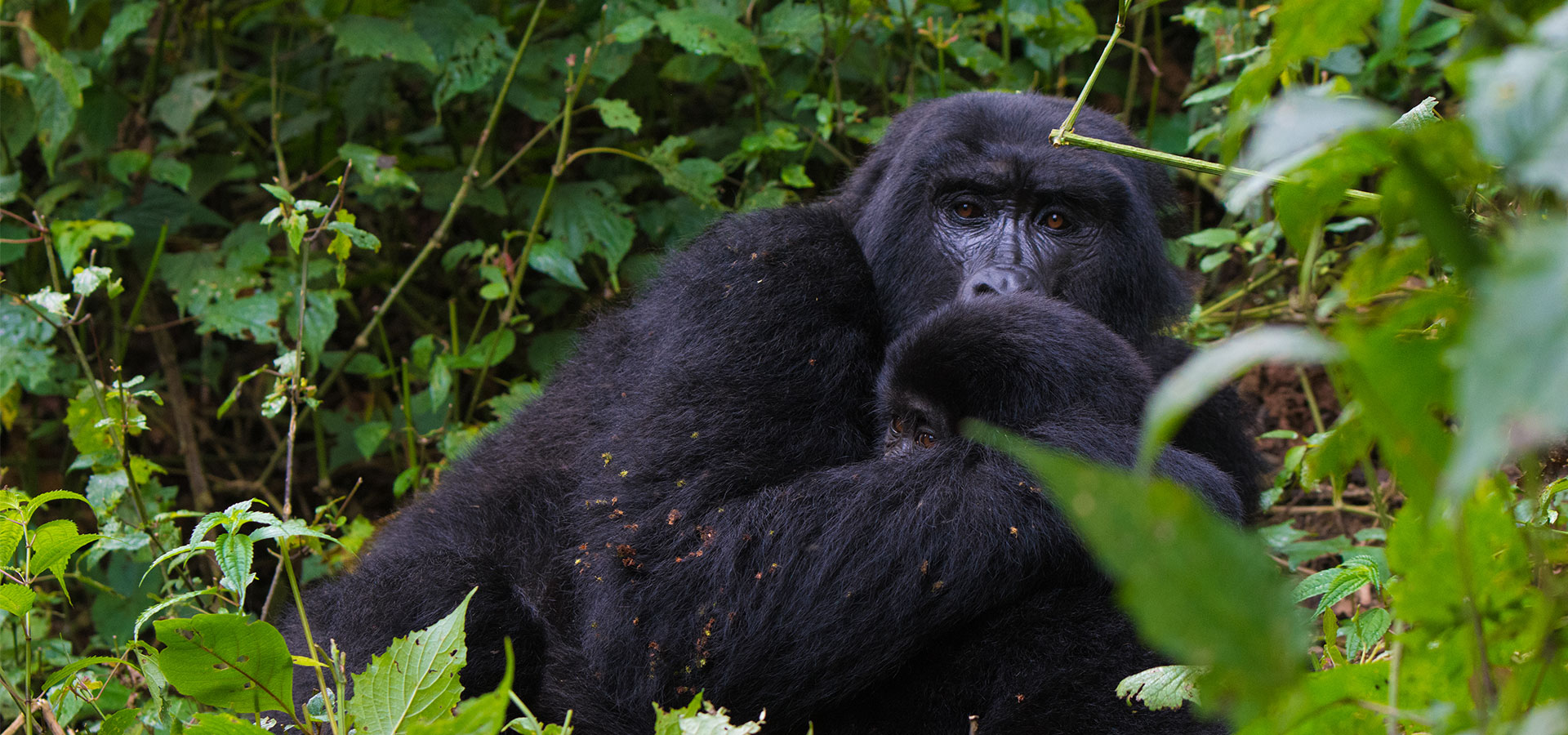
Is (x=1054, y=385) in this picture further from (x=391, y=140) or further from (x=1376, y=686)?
(x=391, y=140)

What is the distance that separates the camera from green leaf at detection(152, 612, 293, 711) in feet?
6.25

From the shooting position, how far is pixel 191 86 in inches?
181

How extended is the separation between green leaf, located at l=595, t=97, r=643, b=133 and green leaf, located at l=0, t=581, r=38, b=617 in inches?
90.1

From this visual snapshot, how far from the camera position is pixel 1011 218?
3127 millimetres

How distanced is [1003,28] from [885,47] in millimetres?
552

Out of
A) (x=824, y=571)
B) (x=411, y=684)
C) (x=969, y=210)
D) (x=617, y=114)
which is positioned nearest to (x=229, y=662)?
(x=411, y=684)

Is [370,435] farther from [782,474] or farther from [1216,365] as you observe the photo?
[1216,365]

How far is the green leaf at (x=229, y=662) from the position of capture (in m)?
1.91

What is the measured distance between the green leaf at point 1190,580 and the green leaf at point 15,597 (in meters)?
1.90

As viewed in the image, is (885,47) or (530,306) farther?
(530,306)

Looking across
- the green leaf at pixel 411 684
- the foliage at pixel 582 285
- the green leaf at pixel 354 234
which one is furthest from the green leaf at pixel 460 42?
the green leaf at pixel 411 684

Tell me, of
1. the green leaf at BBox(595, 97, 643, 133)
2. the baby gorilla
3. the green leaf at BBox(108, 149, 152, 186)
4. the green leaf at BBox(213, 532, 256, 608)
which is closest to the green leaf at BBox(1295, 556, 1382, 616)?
the baby gorilla

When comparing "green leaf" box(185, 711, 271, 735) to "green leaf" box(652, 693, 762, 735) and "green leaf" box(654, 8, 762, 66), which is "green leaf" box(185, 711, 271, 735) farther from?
"green leaf" box(654, 8, 762, 66)

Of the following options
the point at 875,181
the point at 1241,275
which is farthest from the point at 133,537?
the point at 1241,275
